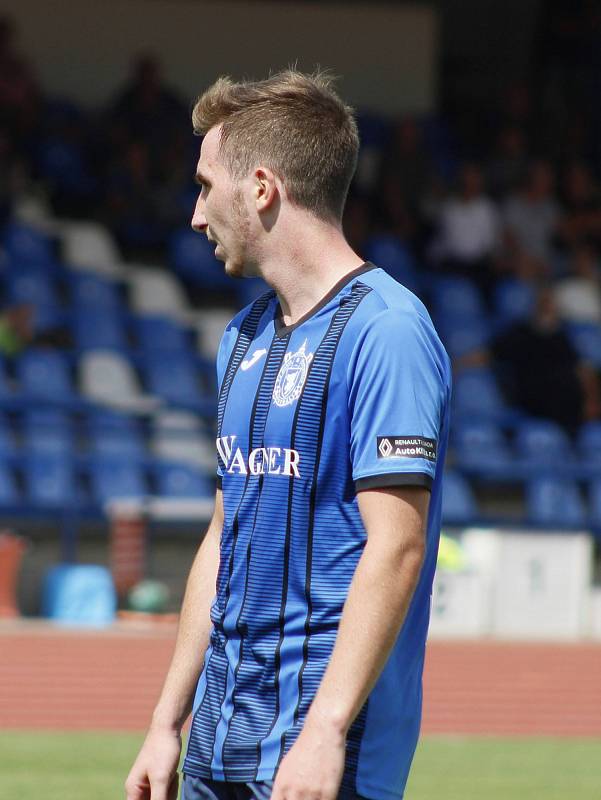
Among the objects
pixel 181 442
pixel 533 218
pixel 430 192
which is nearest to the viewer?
pixel 181 442

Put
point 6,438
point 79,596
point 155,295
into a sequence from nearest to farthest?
point 79,596 < point 6,438 < point 155,295

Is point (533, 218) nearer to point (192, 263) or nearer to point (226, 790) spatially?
point (192, 263)

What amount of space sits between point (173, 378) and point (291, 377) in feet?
38.3

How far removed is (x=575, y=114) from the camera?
1856 cm

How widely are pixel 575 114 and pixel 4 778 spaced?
13796mm

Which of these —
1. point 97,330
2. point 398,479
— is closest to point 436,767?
point 398,479

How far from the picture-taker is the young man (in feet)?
7.11

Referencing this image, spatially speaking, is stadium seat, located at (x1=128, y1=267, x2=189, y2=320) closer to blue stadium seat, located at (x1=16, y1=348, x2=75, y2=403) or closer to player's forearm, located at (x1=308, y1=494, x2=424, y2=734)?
blue stadium seat, located at (x1=16, y1=348, x2=75, y2=403)

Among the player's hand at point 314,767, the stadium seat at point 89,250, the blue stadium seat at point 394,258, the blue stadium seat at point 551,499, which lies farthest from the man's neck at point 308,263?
the blue stadium seat at point 394,258

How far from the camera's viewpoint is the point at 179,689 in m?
2.47

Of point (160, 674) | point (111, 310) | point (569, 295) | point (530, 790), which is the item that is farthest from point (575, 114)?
point (530, 790)

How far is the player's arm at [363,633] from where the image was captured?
2.05 m

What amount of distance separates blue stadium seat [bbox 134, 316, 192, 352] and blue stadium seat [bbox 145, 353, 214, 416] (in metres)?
0.11

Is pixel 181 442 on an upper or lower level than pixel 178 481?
upper
